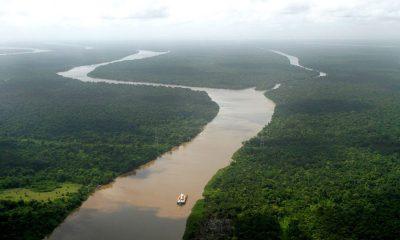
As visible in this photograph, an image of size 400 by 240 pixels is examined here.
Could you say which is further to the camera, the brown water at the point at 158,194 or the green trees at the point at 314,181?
the brown water at the point at 158,194

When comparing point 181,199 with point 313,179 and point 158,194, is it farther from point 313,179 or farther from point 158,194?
point 313,179

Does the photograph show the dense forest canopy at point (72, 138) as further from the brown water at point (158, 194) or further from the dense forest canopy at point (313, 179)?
the dense forest canopy at point (313, 179)

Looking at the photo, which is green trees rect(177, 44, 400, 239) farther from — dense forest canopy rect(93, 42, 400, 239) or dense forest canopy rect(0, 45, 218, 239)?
dense forest canopy rect(0, 45, 218, 239)

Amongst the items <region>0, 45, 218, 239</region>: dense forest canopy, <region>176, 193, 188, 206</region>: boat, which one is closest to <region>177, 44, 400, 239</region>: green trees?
<region>176, 193, 188, 206</region>: boat

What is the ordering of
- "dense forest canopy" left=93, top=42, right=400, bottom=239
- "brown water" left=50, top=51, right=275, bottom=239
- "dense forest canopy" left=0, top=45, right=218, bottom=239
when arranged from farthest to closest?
"dense forest canopy" left=0, top=45, right=218, bottom=239
"brown water" left=50, top=51, right=275, bottom=239
"dense forest canopy" left=93, top=42, right=400, bottom=239

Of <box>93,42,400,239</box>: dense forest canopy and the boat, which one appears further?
the boat

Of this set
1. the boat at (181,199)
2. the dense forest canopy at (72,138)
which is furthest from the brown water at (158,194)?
the dense forest canopy at (72,138)

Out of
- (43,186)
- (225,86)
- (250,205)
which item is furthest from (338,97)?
(43,186)
